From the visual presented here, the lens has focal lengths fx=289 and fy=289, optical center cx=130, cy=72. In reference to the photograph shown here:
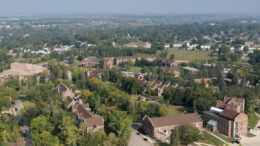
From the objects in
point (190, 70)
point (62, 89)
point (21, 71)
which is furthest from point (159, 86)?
point (21, 71)

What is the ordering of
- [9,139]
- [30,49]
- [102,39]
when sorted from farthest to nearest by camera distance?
1. [102,39]
2. [30,49]
3. [9,139]

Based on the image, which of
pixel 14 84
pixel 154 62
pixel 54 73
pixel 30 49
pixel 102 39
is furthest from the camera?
pixel 102 39

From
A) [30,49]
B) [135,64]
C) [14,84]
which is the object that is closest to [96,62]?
[135,64]

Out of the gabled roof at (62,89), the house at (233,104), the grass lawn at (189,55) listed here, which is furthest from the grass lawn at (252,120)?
the grass lawn at (189,55)

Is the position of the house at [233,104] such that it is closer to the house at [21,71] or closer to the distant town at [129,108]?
the distant town at [129,108]

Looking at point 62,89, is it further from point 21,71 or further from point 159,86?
point 21,71

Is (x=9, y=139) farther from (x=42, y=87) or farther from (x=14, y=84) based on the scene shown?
(x=14, y=84)
